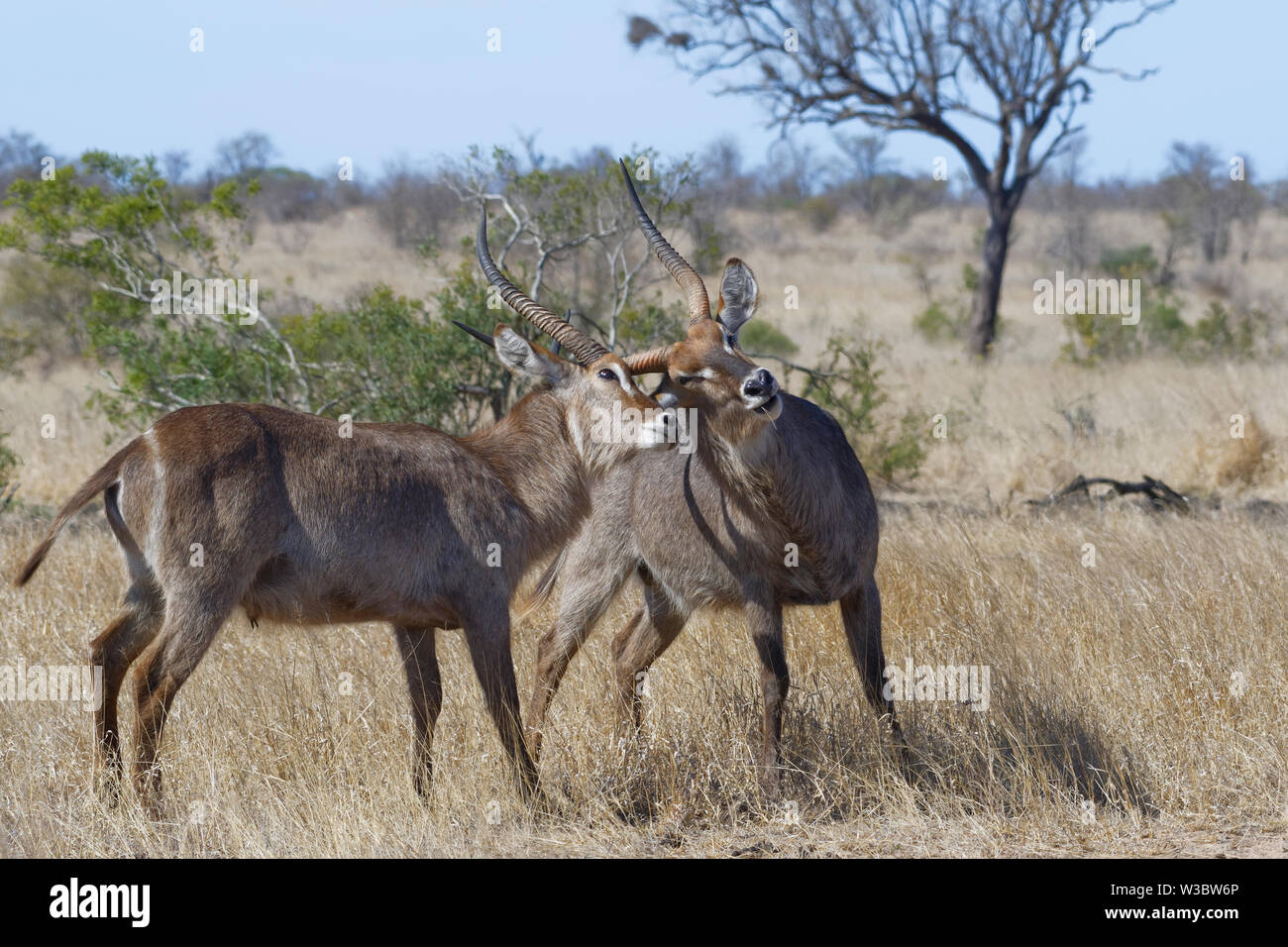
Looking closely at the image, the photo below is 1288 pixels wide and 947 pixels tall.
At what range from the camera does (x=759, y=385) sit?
14.5 ft

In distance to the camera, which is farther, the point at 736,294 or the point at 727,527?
the point at 736,294

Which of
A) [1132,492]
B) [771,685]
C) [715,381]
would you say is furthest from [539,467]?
[1132,492]

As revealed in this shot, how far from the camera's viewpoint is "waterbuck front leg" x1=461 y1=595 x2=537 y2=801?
4.53m

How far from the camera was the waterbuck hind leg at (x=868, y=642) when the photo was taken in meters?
4.95

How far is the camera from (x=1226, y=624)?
5.69 metres

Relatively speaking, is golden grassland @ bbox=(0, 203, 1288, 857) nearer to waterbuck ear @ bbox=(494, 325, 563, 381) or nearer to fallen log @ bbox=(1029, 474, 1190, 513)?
fallen log @ bbox=(1029, 474, 1190, 513)

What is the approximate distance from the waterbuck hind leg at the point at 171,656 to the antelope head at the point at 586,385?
4.39 feet

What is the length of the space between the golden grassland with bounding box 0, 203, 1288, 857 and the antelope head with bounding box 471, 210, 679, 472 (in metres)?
1.02

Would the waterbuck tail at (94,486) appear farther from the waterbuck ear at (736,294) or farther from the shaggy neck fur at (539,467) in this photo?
the waterbuck ear at (736,294)

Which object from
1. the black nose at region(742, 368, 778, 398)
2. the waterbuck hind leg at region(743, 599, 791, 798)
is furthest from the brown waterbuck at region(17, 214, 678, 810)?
the waterbuck hind leg at region(743, 599, 791, 798)

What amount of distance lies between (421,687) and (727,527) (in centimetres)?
128

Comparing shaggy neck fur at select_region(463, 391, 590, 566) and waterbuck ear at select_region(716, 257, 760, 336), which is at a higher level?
waterbuck ear at select_region(716, 257, 760, 336)

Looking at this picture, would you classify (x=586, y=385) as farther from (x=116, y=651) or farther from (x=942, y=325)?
(x=942, y=325)

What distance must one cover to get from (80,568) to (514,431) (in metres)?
3.12
